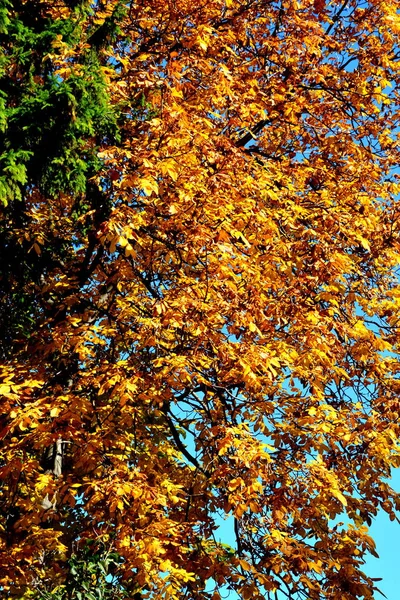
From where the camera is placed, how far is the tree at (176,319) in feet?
21.7

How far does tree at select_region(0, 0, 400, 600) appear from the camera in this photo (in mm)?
6605

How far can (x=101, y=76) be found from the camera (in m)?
7.12

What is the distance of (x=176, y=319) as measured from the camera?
6902 millimetres

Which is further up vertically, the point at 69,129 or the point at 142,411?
the point at 69,129

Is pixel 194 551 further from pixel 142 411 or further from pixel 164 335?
pixel 164 335

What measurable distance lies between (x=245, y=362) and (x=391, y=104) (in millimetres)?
6765

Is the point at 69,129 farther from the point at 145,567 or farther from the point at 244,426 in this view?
the point at 145,567

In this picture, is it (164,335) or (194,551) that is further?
(164,335)

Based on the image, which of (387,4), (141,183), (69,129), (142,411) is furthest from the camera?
(387,4)

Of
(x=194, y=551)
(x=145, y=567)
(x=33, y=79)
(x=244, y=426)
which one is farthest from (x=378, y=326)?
(x=33, y=79)

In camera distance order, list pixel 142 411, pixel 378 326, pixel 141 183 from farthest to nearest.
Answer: pixel 378 326, pixel 142 411, pixel 141 183

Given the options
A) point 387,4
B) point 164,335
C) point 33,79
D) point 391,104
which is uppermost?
point 387,4

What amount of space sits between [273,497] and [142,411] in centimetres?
197

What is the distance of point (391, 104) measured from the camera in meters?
11.1
